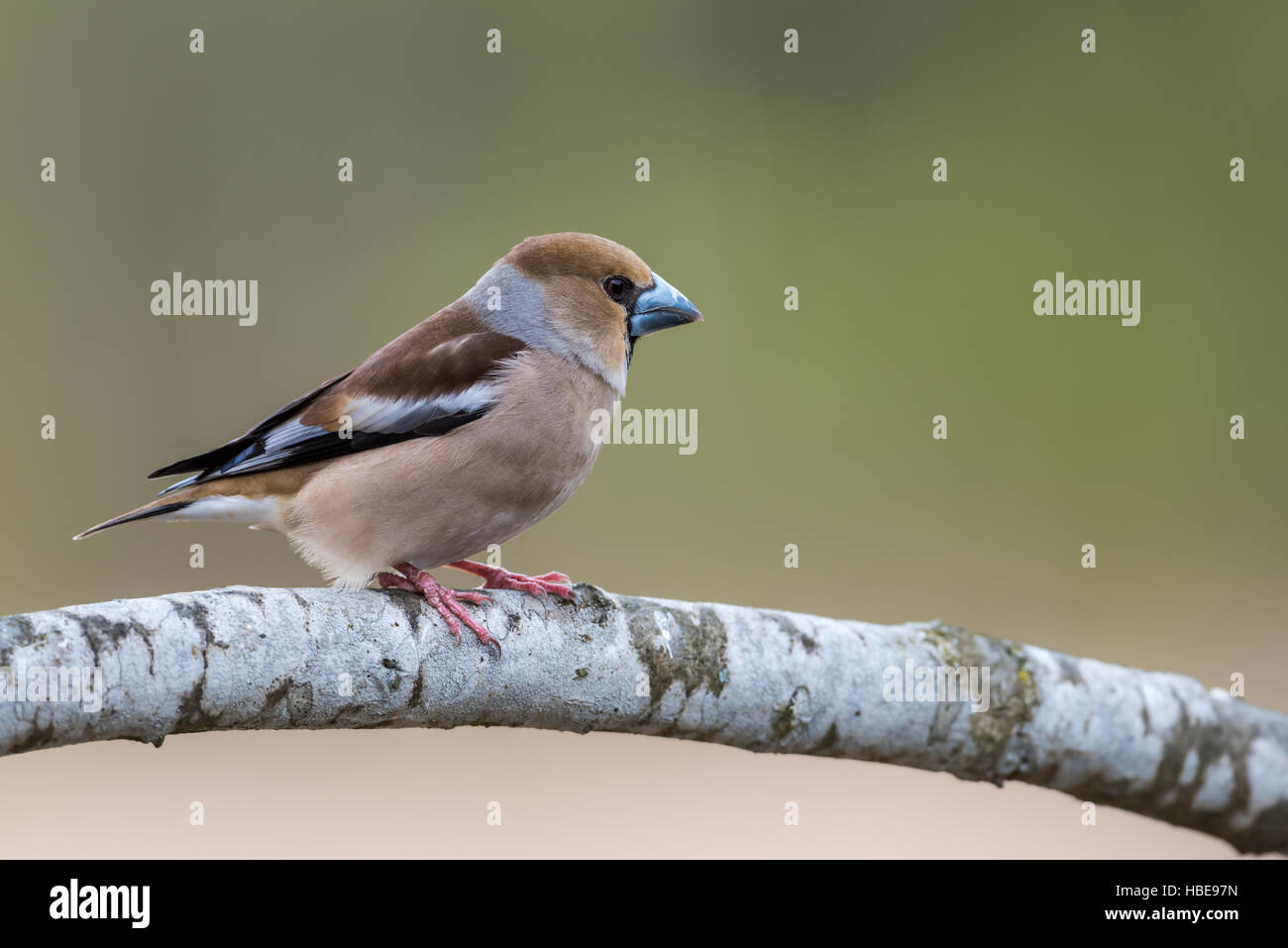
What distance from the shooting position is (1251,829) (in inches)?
151

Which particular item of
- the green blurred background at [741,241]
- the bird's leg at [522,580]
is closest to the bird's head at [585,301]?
the bird's leg at [522,580]

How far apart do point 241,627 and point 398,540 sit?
84cm

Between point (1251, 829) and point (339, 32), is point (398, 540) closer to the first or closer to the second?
point (1251, 829)

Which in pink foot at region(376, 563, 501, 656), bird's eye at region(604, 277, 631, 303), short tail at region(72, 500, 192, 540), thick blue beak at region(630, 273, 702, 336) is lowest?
pink foot at region(376, 563, 501, 656)

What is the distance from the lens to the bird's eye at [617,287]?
3682mm

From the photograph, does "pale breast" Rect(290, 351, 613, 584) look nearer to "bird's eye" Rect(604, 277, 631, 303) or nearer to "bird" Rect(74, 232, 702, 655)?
"bird" Rect(74, 232, 702, 655)

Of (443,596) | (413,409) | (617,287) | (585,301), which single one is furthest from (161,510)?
(617,287)

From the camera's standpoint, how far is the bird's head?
3627mm

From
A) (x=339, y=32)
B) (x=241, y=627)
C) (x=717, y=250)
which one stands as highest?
(x=339, y=32)

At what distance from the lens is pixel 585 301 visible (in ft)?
12.0

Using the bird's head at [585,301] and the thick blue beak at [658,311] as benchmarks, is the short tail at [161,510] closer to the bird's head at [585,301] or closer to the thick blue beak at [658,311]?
the bird's head at [585,301]

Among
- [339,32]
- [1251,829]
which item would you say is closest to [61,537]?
[339,32]

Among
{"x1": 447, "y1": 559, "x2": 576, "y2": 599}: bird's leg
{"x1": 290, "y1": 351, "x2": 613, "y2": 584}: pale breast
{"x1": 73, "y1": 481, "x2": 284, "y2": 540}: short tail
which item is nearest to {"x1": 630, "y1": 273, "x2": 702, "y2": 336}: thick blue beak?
{"x1": 290, "y1": 351, "x2": 613, "y2": 584}: pale breast

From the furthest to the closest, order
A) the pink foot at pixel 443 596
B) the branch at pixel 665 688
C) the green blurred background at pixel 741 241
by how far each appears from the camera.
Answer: the green blurred background at pixel 741 241, the pink foot at pixel 443 596, the branch at pixel 665 688
